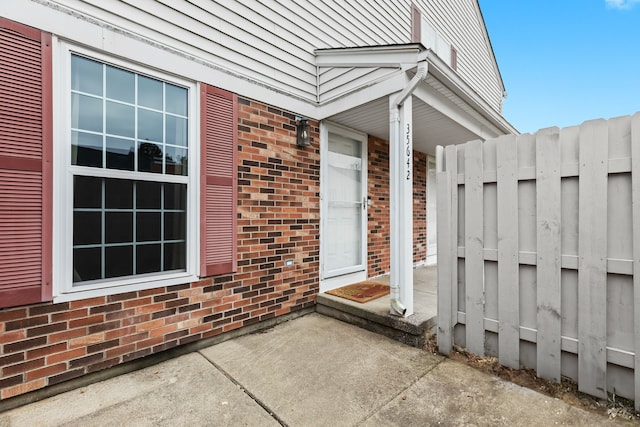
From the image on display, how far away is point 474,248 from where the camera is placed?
2.57 metres

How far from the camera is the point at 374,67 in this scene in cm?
330

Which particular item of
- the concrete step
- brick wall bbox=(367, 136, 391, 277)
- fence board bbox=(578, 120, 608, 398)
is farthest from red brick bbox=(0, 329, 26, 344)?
brick wall bbox=(367, 136, 391, 277)

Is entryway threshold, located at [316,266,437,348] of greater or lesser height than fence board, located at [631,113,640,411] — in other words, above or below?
below

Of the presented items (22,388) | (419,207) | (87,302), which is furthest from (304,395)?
(419,207)

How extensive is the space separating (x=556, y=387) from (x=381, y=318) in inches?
56.9

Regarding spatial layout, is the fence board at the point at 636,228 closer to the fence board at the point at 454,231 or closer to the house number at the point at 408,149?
the fence board at the point at 454,231

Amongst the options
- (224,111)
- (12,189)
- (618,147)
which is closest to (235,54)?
(224,111)

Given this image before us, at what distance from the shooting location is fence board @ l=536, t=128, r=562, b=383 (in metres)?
2.15

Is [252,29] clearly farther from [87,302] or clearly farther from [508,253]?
[508,253]

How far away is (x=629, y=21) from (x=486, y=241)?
17742 mm

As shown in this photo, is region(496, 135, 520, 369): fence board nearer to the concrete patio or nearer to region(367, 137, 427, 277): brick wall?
the concrete patio

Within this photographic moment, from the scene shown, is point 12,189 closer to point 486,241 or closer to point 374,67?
point 374,67

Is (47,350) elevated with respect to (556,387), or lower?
elevated

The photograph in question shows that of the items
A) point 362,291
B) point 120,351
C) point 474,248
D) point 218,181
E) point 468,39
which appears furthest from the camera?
point 468,39
